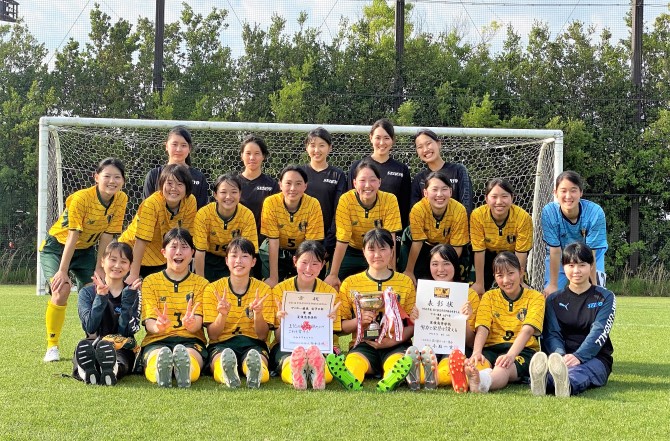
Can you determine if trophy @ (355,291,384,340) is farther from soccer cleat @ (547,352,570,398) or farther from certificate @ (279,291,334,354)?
soccer cleat @ (547,352,570,398)

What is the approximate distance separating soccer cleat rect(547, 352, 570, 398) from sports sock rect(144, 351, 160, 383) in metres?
2.01

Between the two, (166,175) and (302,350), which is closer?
(302,350)

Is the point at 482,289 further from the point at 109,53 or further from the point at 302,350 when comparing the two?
the point at 109,53

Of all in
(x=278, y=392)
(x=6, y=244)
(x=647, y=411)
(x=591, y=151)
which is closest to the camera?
(x=647, y=411)

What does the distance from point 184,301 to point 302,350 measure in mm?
836

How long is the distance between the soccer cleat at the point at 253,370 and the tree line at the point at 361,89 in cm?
911

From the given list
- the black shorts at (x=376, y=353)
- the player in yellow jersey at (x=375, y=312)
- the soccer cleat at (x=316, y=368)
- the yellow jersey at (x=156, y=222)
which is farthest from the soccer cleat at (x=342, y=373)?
the yellow jersey at (x=156, y=222)

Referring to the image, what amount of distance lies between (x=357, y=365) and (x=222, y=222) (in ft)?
4.41

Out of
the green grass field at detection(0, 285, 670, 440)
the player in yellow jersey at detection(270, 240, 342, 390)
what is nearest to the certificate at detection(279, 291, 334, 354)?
the player in yellow jersey at detection(270, 240, 342, 390)

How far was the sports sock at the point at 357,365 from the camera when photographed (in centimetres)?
387

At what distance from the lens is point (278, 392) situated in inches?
139

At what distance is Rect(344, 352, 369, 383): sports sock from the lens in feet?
12.7

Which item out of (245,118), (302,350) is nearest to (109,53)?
(245,118)

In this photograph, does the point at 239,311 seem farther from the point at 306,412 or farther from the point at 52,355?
the point at 52,355
